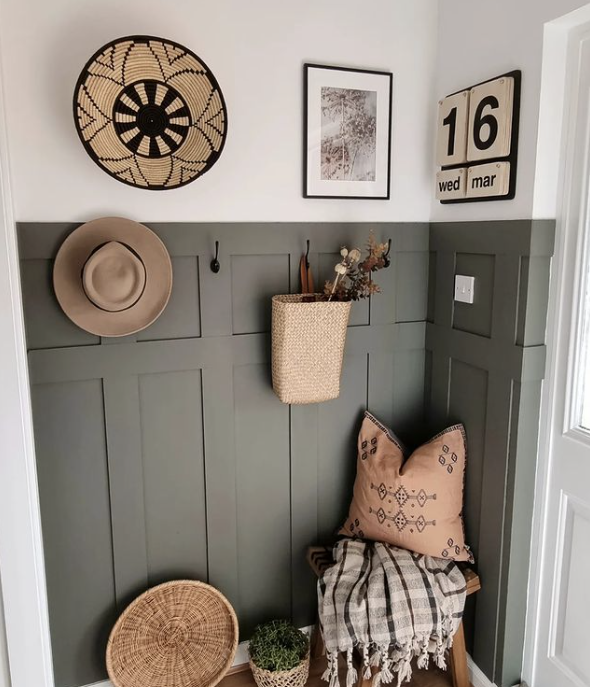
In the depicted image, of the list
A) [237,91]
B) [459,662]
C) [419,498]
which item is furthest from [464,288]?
[459,662]

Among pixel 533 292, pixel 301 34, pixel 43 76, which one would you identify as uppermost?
pixel 301 34

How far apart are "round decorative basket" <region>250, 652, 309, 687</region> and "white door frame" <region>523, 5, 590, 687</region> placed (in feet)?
3.13

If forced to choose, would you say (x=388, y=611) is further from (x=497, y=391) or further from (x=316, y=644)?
(x=497, y=391)

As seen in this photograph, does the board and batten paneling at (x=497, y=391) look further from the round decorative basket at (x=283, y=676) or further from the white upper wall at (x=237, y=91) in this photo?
the round decorative basket at (x=283, y=676)

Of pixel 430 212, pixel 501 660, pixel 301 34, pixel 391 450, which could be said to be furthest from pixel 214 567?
pixel 301 34

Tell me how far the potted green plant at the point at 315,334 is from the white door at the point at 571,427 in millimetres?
545

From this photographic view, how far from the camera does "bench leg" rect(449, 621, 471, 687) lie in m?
1.89

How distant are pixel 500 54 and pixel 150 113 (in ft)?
3.39

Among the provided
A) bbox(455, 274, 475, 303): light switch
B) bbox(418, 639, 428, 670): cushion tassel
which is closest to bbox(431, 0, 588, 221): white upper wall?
bbox(455, 274, 475, 303): light switch

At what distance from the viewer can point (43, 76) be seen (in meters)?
1.59

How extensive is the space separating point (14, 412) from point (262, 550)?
970 millimetres

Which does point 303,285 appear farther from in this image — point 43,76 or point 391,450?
point 43,76

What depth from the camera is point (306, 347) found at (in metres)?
1.80

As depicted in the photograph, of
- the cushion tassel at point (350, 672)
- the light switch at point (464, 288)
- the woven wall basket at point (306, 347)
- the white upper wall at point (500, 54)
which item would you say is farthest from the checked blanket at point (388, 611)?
the white upper wall at point (500, 54)
